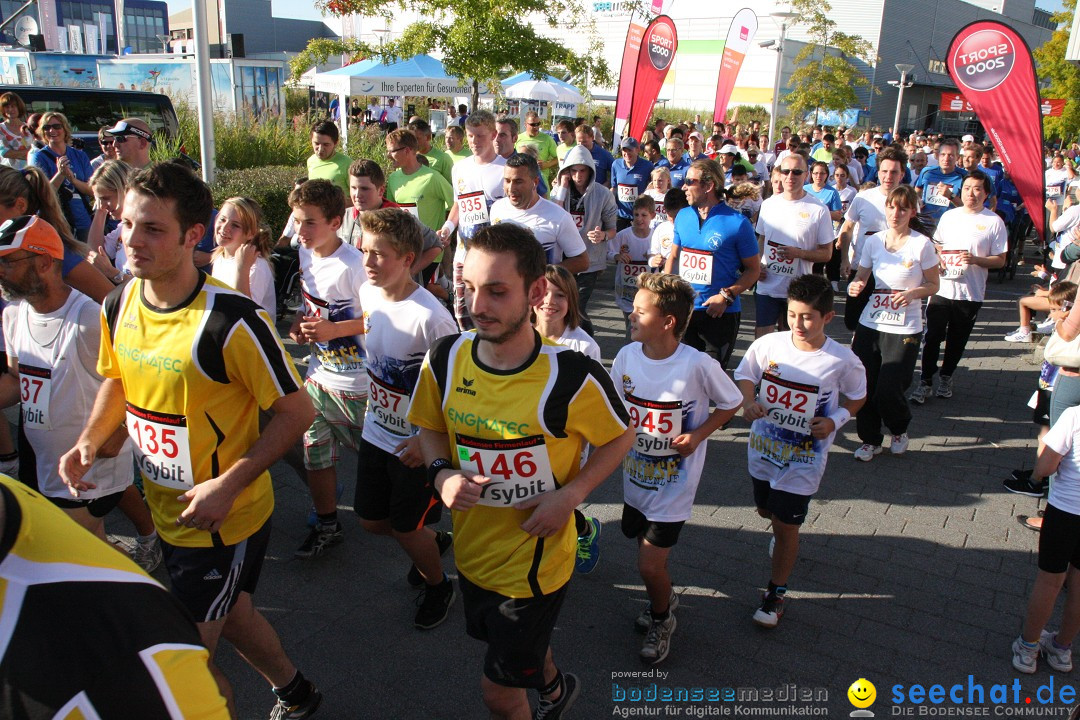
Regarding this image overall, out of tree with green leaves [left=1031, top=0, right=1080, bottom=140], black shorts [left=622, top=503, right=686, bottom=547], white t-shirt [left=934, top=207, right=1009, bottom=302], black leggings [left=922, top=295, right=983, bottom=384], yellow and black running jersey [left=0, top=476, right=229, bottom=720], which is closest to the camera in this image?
yellow and black running jersey [left=0, top=476, right=229, bottom=720]

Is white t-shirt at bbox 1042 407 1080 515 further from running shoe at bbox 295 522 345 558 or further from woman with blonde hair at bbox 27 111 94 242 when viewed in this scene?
woman with blonde hair at bbox 27 111 94 242

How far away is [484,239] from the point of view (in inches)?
92.9

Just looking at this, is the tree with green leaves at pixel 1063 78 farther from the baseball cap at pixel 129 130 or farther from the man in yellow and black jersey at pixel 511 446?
the man in yellow and black jersey at pixel 511 446

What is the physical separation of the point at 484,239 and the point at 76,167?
304 inches

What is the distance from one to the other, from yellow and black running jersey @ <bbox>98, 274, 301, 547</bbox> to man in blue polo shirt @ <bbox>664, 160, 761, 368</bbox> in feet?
12.8

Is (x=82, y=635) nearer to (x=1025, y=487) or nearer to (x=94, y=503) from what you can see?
(x=94, y=503)

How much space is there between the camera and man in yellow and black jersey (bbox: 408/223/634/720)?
7.65 feet

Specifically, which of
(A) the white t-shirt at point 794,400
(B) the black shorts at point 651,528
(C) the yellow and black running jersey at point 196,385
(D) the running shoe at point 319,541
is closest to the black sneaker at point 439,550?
(D) the running shoe at point 319,541

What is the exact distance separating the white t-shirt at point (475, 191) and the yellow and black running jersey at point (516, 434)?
13.4 feet

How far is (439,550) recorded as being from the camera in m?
4.05

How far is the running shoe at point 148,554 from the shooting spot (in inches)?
164

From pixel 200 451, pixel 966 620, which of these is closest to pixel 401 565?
pixel 200 451

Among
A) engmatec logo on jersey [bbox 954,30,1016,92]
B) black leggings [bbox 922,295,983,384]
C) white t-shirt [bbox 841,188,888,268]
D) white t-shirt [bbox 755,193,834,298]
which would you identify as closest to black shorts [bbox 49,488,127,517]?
white t-shirt [bbox 755,193,834,298]

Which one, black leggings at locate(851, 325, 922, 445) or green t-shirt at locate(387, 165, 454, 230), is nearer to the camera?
black leggings at locate(851, 325, 922, 445)
